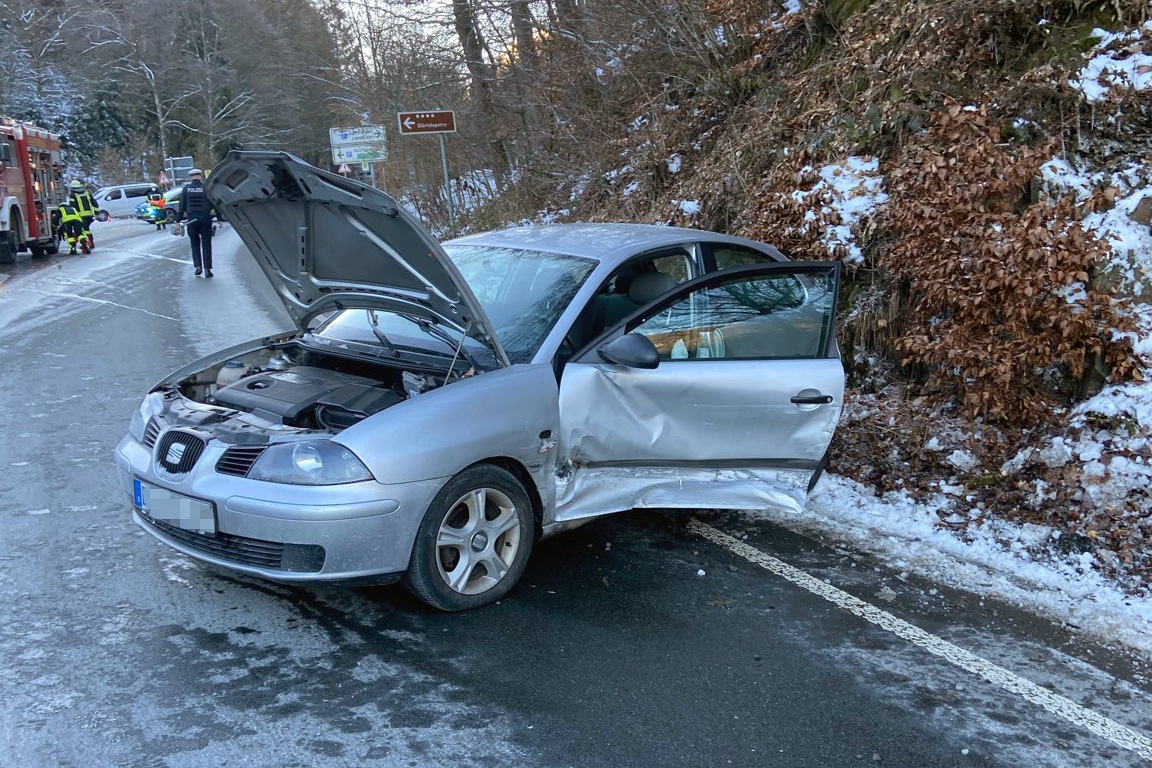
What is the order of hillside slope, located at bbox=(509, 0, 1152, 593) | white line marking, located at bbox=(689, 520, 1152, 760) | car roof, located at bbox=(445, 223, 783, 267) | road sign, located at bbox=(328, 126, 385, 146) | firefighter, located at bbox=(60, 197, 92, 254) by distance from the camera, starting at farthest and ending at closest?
firefighter, located at bbox=(60, 197, 92, 254)
road sign, located at bbox=(328, 126, 385, 146)
hillside slope, located at bbox=(509, 0, 1152, 593)
car roof, located at bbox=(445, 223, 783, 267)
white line marking, located at bbox=(689, 520, 1152, 760)

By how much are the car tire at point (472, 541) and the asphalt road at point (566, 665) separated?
4.5 inches

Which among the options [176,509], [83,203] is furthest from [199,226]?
[176,509]

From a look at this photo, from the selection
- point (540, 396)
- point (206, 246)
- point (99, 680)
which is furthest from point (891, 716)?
point (206, 246)

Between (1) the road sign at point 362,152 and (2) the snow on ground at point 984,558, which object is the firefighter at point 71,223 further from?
(2) the snow on ground at point 984,558

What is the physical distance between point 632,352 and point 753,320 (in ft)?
3.10

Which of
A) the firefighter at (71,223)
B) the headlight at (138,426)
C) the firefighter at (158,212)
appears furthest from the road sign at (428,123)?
the firefighter at (158,212)

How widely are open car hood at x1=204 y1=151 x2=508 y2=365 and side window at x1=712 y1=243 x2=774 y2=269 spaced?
1745 millimetres

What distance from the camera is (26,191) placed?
1798 centimetres

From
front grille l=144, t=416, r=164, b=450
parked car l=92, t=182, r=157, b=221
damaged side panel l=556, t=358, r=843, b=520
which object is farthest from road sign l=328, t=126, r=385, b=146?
parked car l=92, t=182, r=157, b=221

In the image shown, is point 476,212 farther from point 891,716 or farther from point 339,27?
point 891,716

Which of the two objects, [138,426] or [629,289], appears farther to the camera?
[629,289]

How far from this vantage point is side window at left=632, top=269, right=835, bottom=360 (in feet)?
14.5

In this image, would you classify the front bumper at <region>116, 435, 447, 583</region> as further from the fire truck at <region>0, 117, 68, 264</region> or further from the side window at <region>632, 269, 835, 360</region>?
the fire truck at <region>0, 117, 68, 264</region>

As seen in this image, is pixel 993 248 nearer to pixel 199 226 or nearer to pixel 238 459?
pixel 238 459
